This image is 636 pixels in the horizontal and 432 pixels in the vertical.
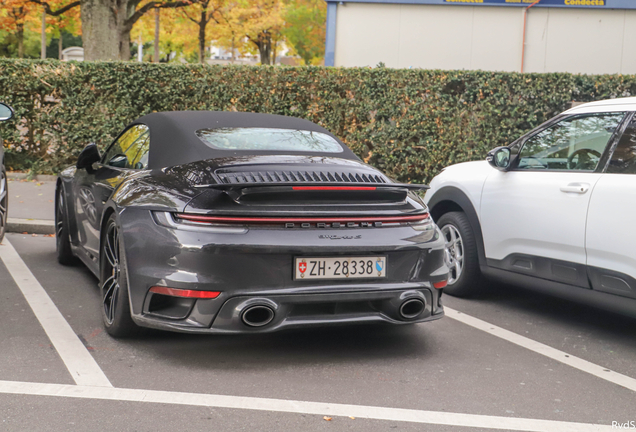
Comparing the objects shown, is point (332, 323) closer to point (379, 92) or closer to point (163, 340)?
point (163, 340)

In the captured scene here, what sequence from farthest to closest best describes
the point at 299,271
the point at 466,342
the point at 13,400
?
the point at 466,342 → the point at 299,271 → the point at 13,400

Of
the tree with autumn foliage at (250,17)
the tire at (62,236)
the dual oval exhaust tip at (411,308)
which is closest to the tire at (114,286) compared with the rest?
the dual oval exhaust tip at (411,308)

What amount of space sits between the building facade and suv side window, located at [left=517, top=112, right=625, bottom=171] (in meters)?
13.2

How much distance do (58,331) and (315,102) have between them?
26.0 feet

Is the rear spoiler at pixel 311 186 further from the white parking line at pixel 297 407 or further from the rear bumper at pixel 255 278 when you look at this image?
the white parking line at pixel 297 407

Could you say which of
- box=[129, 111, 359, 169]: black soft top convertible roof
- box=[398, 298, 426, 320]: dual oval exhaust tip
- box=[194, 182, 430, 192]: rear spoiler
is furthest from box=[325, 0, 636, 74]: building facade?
box=[398, 298, 426, 320]: dual oval exhaust tip

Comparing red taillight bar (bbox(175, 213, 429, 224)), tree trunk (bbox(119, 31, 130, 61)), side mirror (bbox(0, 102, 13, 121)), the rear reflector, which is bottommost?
Answer: the rear reflector

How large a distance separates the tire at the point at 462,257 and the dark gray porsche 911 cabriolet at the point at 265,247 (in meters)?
1.55

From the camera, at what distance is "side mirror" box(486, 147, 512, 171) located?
5.61 m

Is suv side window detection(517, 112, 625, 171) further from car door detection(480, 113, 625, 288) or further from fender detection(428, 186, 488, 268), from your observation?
fender detection(428, 186, 488, 268)

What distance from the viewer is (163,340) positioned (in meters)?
4.52

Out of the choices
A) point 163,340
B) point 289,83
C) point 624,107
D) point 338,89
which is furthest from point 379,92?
point 163,340

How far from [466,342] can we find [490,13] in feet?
49.8

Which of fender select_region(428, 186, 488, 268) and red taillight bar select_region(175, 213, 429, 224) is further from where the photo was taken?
fender select_region(428, 186, 488, 268)
